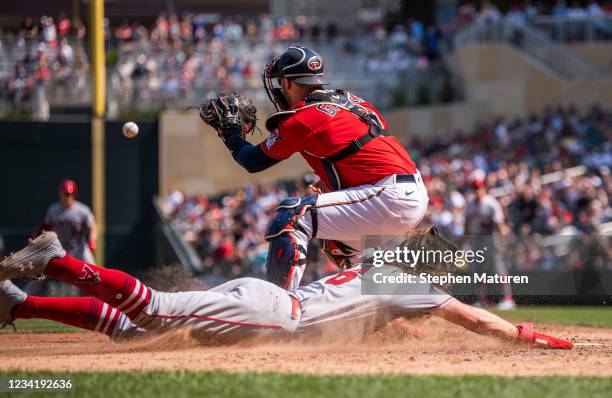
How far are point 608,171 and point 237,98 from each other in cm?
1319

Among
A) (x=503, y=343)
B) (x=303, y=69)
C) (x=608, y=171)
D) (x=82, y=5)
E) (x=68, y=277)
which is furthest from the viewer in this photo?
(x=82, y=5)

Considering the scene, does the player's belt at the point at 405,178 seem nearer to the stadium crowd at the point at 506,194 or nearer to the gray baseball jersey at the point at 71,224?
the stadium crowd at the point at 506,194

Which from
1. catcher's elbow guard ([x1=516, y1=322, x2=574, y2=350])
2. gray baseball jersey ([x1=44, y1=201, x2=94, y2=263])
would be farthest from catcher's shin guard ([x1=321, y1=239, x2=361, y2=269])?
gray baseball jersey ([x1=44, y1=201, x2=94, y2=263])

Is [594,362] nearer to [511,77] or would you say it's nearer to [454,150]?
[454,150]

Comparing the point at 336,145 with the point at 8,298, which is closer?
the point at 8,298

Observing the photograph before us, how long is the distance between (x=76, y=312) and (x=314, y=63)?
8.75ft

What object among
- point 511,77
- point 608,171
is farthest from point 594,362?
point 511,77

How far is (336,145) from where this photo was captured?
7652 millimetres

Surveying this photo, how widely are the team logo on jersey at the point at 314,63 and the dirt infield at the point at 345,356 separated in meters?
2.10

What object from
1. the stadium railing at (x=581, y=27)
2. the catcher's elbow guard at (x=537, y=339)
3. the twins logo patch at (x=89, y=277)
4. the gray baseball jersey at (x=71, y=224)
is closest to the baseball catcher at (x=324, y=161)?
the catcher's elbow guard at (x=537, y=339)

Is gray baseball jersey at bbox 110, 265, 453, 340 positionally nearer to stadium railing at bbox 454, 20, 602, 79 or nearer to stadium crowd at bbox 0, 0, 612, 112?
stadium crowd at bbox 0, 0, 612, 112

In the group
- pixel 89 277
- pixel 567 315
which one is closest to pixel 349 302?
pixel 89 277

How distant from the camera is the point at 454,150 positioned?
2414cm

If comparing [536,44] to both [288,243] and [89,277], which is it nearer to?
[288,243]
